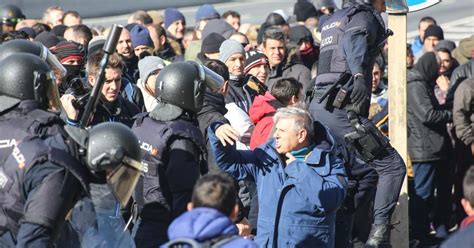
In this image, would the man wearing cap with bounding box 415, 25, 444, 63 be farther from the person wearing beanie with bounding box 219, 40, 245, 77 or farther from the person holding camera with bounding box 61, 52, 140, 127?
the person holding camera with bounding box 61, 52, 140, 127

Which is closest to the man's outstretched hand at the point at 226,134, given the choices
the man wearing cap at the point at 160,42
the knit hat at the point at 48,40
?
the knit hat at the point at 48,40

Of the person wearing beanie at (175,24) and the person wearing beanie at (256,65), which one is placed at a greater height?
the person wearing beanie at (256,65)

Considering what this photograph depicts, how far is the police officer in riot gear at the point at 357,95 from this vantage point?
958cm

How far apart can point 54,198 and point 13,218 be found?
1.29 ft

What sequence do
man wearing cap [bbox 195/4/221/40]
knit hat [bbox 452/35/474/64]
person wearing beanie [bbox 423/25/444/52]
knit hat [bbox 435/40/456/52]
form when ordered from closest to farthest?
knit hat [bbox 435/40/456/52], man wearing cap [bbox 195/4/221/40], knit hat [bbox 452/35/474/64], person wearing beanie [bbox 423/25/444/52]

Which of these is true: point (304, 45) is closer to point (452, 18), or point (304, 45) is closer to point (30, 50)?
point (30, 50)

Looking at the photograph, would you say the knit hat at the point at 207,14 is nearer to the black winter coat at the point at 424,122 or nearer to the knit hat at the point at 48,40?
the black winter coat at the point at 424,122

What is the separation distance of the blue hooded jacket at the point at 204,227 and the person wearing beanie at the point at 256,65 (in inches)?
218

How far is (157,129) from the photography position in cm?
777

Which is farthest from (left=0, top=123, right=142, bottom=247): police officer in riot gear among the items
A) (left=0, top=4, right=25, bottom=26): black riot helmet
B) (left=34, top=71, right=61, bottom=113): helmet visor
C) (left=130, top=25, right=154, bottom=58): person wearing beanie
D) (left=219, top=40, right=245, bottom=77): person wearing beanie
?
(left=0, top=4, right=25, bottom=26): black riot helmet

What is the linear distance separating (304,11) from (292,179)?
877 cm

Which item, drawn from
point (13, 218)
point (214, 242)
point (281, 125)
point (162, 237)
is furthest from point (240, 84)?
point (214, 242)

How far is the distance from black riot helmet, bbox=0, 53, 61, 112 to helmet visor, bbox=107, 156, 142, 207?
0.68 meters

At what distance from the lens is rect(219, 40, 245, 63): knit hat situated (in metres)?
10.8
